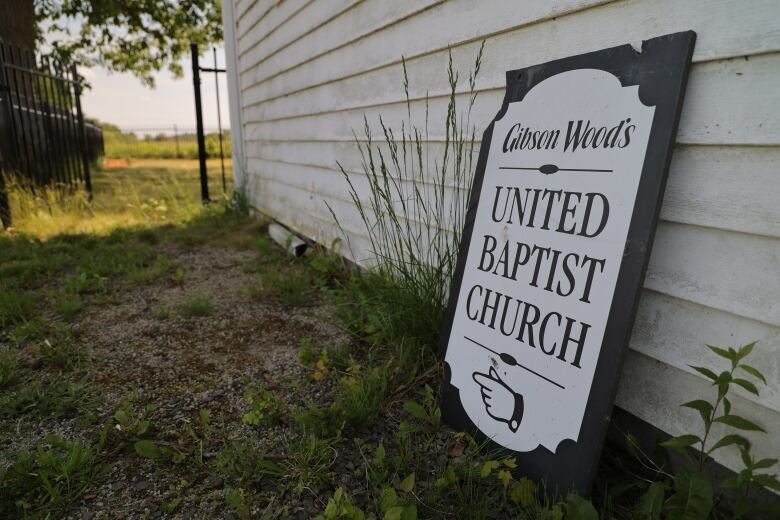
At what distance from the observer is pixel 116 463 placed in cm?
150

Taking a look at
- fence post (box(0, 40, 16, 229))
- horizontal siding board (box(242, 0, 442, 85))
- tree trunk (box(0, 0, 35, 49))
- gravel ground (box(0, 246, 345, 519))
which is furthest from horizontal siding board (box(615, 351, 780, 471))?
tree trunk (box(0, 0, 35, 49))

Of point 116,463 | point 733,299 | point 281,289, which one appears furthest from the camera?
point 281,289

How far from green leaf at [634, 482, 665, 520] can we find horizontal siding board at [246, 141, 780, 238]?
0.64 metres

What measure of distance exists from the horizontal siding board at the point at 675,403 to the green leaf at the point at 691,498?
0.17m

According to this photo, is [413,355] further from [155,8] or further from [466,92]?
[155,8]

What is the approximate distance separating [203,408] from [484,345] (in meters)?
1.07

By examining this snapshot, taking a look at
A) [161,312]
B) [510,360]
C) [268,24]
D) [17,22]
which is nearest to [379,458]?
[510,360]

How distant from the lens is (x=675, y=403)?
1.29 meters

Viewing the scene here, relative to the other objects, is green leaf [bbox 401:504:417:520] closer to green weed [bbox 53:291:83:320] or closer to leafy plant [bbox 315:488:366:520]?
leafy plant [bbox 315:488:366:520]

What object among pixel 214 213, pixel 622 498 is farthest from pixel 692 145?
pixel 214 213

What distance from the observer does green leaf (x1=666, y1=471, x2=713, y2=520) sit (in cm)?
103

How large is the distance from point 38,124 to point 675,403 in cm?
681

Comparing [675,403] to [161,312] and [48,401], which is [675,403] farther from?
[161,312]

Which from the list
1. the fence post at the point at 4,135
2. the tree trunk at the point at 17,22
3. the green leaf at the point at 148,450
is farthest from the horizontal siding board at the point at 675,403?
the tree trunk at the point at 17,22
